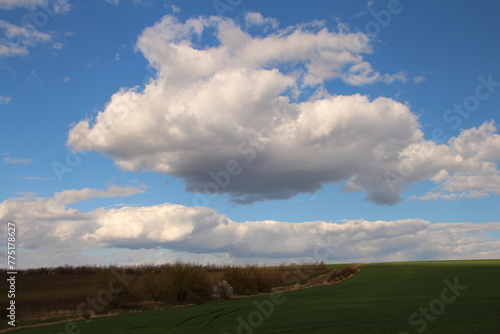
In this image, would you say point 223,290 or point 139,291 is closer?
point 139,291

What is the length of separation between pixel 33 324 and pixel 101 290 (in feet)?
37.7

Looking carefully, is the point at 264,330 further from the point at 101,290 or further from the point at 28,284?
the point at 28,284

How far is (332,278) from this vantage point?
6638 centimetres

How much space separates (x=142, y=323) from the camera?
89.5ft

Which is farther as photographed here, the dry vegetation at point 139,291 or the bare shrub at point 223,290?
the bare shrub at point 223,290

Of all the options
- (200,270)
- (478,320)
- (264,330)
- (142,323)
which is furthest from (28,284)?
(478,320)

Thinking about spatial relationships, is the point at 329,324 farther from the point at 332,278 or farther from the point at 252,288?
the point at 332,278

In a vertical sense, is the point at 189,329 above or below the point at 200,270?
below

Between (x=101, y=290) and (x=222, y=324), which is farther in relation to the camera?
(x=101, y=290)

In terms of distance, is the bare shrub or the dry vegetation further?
the bare shrub

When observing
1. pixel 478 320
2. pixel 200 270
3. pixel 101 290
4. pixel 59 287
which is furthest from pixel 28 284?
pixel 478 320

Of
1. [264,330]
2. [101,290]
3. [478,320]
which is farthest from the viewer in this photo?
[101,290]

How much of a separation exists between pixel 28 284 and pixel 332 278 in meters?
46.2

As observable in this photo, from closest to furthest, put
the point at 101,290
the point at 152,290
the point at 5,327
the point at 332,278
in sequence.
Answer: the point at 5,327
the point at 101,290
the point at 152,290
the point at 332,278
